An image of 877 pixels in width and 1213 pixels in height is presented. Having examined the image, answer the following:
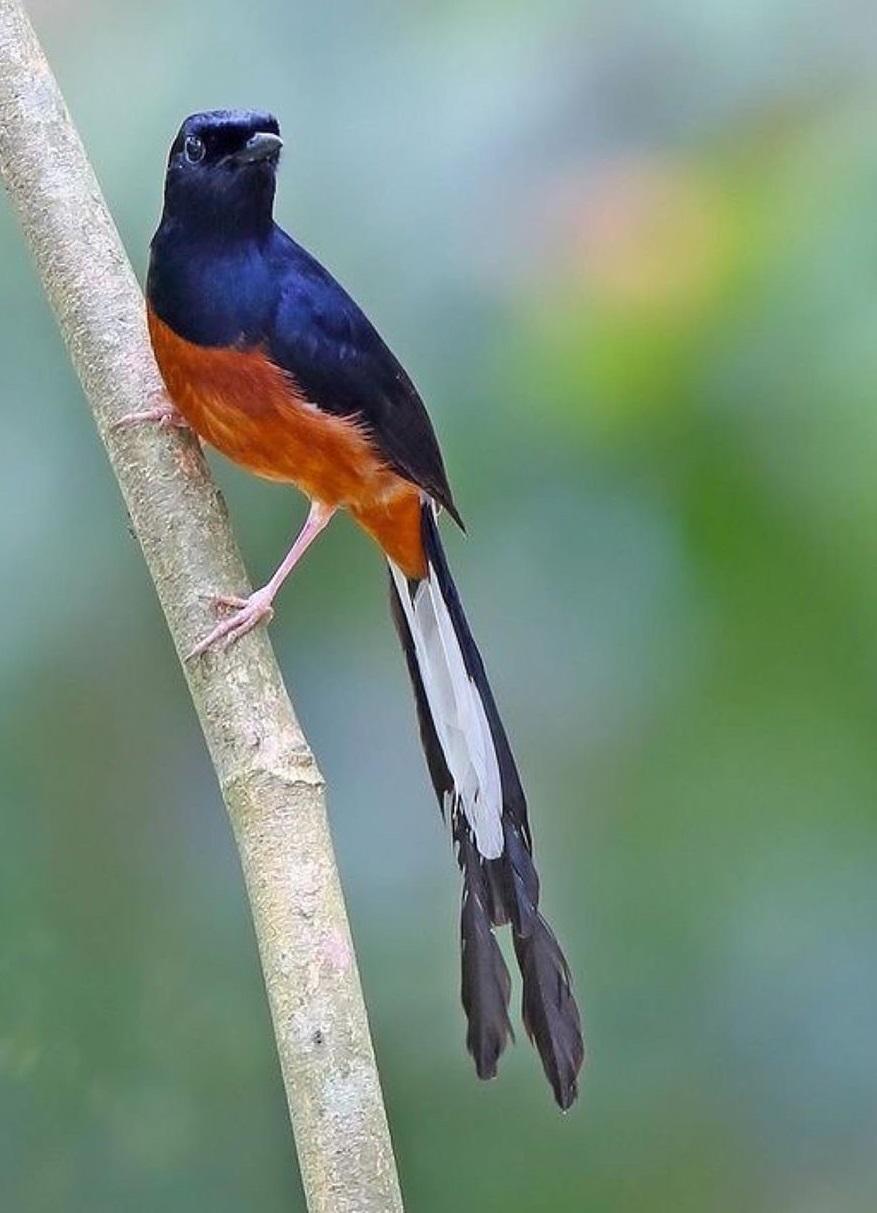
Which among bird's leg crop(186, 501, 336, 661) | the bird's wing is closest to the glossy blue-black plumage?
the bird's wing

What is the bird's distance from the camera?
1410 millimetres

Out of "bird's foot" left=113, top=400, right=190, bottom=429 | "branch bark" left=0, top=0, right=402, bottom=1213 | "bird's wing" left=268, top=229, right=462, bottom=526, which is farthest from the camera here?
"bird's wing" left=268, top=229, right=462, bottom=526

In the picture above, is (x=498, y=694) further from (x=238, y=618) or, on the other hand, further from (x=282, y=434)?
(x=238, y=618)

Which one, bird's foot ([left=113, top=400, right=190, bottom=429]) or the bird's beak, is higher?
the bird's beak

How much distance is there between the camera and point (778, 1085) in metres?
1.80

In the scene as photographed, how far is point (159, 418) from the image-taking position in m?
1.36

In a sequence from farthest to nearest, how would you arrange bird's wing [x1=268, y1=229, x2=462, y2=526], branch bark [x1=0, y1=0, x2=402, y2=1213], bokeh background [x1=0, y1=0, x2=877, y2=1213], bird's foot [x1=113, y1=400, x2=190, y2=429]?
bokeh background [x1=0, y1=0, x2=877, y2=1213] < bird's wing [x1=268, y1=229, x2=462, y2=526] < bird's foot [x1=113, y1=400, x2=190, y2=429] < branch bark [x1=0, y1=0, x2=402, y2=1213]

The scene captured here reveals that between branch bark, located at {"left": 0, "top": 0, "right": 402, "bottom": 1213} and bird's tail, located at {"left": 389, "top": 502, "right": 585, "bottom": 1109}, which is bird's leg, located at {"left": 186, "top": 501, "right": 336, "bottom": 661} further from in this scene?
bird's tail, located at {"left": 389, "top": 502, "right": 585, "bottom": 1109}

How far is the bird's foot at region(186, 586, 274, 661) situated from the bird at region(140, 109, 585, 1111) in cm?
10

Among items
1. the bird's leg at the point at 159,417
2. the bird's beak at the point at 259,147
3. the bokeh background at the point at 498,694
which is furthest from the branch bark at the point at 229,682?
the bokeh background at the point at 498,694

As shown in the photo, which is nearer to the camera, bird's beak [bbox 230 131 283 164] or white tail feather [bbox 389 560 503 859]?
bird's beak [bbox 230 131 283 164]

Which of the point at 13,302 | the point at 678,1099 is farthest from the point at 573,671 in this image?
the point at 13,302

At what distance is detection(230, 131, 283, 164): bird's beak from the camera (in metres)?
1.36

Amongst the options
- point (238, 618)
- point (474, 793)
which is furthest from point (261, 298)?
point (474, 793)
